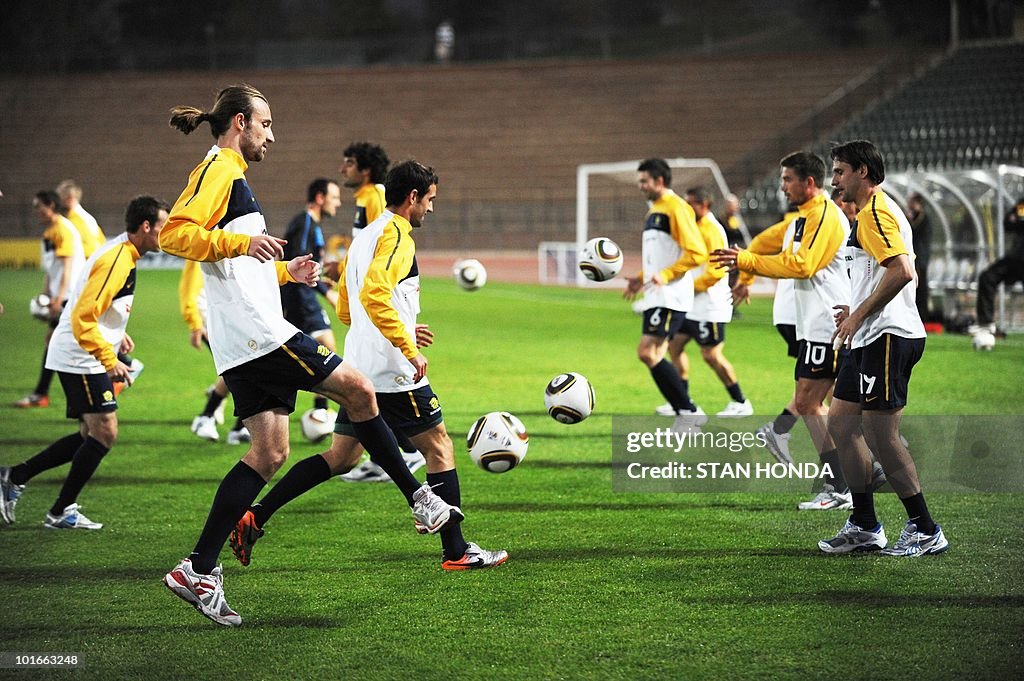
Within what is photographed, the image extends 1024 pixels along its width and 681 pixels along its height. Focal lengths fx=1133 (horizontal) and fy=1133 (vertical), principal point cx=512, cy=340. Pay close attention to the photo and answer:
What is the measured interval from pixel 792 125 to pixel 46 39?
94.6 ft

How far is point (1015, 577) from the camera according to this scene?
15.9ft

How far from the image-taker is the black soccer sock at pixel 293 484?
193 inches

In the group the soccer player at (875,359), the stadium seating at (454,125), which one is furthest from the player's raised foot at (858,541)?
the stadium seating at (454,125)

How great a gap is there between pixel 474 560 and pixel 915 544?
79.9 inches

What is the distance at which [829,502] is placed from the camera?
6266 mm

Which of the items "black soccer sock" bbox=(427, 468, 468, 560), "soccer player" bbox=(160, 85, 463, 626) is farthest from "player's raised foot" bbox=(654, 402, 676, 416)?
"soccer player" bbox=(160, 85, 463, 626)

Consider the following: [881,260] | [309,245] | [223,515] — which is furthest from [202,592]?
[309,245]

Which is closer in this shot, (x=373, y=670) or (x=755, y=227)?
(x=373, y=670)

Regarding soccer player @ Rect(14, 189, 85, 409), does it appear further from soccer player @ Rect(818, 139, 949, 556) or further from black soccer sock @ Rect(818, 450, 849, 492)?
soccer player @ Rect(818, 139, 949, 556)

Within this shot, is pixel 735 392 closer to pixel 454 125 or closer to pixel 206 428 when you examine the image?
pixel 206 428

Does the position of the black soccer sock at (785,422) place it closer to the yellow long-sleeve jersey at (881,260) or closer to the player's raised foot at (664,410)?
the yellow long-sleeve jersey at (881,260)

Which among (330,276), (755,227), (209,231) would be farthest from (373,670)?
(755,227)

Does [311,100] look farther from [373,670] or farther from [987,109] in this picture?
[373,670]

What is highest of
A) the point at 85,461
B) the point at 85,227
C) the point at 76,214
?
the point at 76,214
